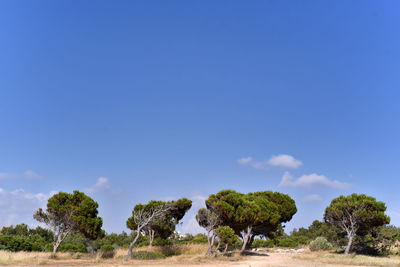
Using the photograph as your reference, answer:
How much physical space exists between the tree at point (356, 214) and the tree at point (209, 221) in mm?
15844

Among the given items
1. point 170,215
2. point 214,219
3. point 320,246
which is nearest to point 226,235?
point 214,219

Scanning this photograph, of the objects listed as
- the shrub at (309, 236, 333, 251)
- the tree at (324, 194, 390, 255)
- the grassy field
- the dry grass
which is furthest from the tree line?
the dry grass

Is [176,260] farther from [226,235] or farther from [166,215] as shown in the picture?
[166,215]

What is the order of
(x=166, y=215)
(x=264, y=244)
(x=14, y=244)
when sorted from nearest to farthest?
(x=166, y=215), (x=14, y=244), (x=264, y=244)

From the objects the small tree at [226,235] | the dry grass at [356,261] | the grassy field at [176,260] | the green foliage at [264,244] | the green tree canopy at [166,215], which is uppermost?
the green tree canopy at [166,215]

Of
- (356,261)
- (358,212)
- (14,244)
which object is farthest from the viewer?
(358,212)

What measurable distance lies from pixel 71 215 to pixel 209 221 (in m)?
12.5

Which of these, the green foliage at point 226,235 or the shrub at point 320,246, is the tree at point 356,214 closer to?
the shrub at point 320,246

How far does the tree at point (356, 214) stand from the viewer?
104 feet

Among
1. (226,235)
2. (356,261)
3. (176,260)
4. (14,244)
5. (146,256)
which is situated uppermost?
(226,235)

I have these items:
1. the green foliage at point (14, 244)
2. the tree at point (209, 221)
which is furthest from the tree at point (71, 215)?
the tree at point (209, 221)

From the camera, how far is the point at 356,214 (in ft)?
105

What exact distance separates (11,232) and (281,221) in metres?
48.4

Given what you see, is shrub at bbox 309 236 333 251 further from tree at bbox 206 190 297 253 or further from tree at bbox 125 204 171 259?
tree at bbox 125 204 171 259
